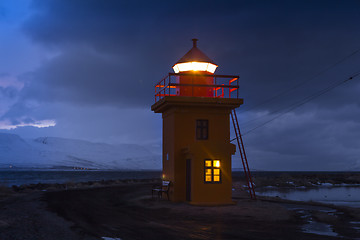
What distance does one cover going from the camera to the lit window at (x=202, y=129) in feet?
70.6

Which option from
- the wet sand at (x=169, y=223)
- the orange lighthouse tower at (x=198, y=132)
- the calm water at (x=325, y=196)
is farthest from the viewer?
the calm water at (x=325, y=196)

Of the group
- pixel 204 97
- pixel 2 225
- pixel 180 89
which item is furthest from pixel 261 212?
pixel 2 225

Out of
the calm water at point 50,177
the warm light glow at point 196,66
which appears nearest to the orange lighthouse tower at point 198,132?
the warm light glow at point 196,66

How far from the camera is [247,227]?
12.6 m

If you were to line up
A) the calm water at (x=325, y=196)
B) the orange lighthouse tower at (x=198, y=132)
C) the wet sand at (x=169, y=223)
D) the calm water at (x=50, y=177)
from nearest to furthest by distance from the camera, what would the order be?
1. the wet sand at (x=169, y=223)
2. the orange lighthouse tower at (x=198, y=132)
3. the calm water at (x=325, y=196)
4. the calm water at (x=50, y=177)

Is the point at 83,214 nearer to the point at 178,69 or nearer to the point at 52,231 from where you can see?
the point at 52,231

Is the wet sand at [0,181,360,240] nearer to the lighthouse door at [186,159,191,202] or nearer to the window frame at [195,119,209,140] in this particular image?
the lighthouse door at [186,159,191,202]

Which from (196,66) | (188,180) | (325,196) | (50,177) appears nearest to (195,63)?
(196,66)

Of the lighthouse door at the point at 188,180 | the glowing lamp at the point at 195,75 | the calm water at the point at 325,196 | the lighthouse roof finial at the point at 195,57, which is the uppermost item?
the lighthouse roof finial at the point at 195,57

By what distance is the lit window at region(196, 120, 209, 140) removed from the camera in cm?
2153

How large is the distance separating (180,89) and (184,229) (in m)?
11.3

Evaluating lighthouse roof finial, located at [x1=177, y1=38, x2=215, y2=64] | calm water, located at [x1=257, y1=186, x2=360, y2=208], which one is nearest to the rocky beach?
lighthouse roof finial, located at [x1=177, y1=38, x2=215, y2=64]

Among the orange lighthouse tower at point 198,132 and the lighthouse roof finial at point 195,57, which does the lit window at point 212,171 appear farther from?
the lighthouse roof finial at point 195,57

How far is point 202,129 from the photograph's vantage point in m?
21.6
